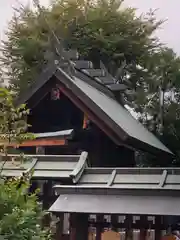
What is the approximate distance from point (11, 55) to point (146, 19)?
234 cm

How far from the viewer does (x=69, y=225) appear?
3.37m

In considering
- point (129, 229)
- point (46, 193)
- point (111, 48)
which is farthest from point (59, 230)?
point (111, 48)

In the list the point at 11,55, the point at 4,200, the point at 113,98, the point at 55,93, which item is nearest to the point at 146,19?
the point at 113,98

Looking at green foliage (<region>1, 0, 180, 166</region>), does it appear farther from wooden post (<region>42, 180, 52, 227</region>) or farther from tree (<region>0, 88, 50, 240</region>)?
tree (<region>0, 88, 50, 240</region>)

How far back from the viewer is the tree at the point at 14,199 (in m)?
1.21

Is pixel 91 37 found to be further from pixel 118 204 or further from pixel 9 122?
pixel 9 122

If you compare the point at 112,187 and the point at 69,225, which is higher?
the point at 112,187

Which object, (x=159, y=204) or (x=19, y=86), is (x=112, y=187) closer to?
(x=159, y=204)

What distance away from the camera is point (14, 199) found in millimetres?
1279

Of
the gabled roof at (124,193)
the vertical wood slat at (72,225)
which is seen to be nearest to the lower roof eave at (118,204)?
the gabled roof at (124,193)

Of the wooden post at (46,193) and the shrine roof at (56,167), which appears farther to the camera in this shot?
the wooden post at (46,193)

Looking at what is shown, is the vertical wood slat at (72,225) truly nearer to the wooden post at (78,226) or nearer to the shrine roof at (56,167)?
the wooden post at (78,226)

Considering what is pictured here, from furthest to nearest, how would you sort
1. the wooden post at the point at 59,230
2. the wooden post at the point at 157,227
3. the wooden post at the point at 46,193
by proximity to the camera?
the wooden post at the point at 46,193
the wooden post at the point at 59,230
the wooden post at the point at 157,227

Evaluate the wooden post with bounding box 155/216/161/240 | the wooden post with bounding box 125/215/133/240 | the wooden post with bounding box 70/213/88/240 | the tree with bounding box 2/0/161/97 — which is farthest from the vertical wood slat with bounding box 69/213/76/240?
the tree with bounding box 2/0/161/97
